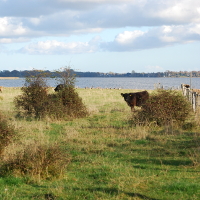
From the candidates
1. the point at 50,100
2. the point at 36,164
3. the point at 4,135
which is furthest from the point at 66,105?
the point at 36,164

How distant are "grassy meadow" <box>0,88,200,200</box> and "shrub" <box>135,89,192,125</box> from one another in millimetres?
425

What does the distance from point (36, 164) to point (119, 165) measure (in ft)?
7.28

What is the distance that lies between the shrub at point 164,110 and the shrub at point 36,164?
289 inches

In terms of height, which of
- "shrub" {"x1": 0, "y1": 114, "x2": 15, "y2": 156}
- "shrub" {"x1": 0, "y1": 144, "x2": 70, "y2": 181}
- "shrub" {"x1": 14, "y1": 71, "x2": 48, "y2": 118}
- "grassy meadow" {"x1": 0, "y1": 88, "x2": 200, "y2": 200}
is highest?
"shrub" {"x1": 14, "y1": 71, "x2": 48, "y2": 118}

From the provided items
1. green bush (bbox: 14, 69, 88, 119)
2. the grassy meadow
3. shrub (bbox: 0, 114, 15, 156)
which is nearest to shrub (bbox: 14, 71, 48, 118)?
green bush (bbox: 14, 69, 88, 119)

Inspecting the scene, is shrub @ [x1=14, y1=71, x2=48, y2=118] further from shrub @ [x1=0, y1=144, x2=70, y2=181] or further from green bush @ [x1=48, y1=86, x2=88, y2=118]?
shrub @ [x1=0, y1=144, x2=70, y2=181]

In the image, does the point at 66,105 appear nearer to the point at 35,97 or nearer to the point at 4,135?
the point at 35,97

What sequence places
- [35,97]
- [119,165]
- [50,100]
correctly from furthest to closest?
[35,97], [50,100], [119,165]

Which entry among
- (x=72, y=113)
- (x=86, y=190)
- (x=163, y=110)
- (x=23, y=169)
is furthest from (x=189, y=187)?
(x=72, y=113)

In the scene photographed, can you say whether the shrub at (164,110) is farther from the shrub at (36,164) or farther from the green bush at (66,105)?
the shrub at (36,164)

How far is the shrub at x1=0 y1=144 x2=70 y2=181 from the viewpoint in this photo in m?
7.51

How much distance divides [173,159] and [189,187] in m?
2.61

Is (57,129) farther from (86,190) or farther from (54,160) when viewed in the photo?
(86,190)

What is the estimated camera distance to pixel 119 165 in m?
8.52
